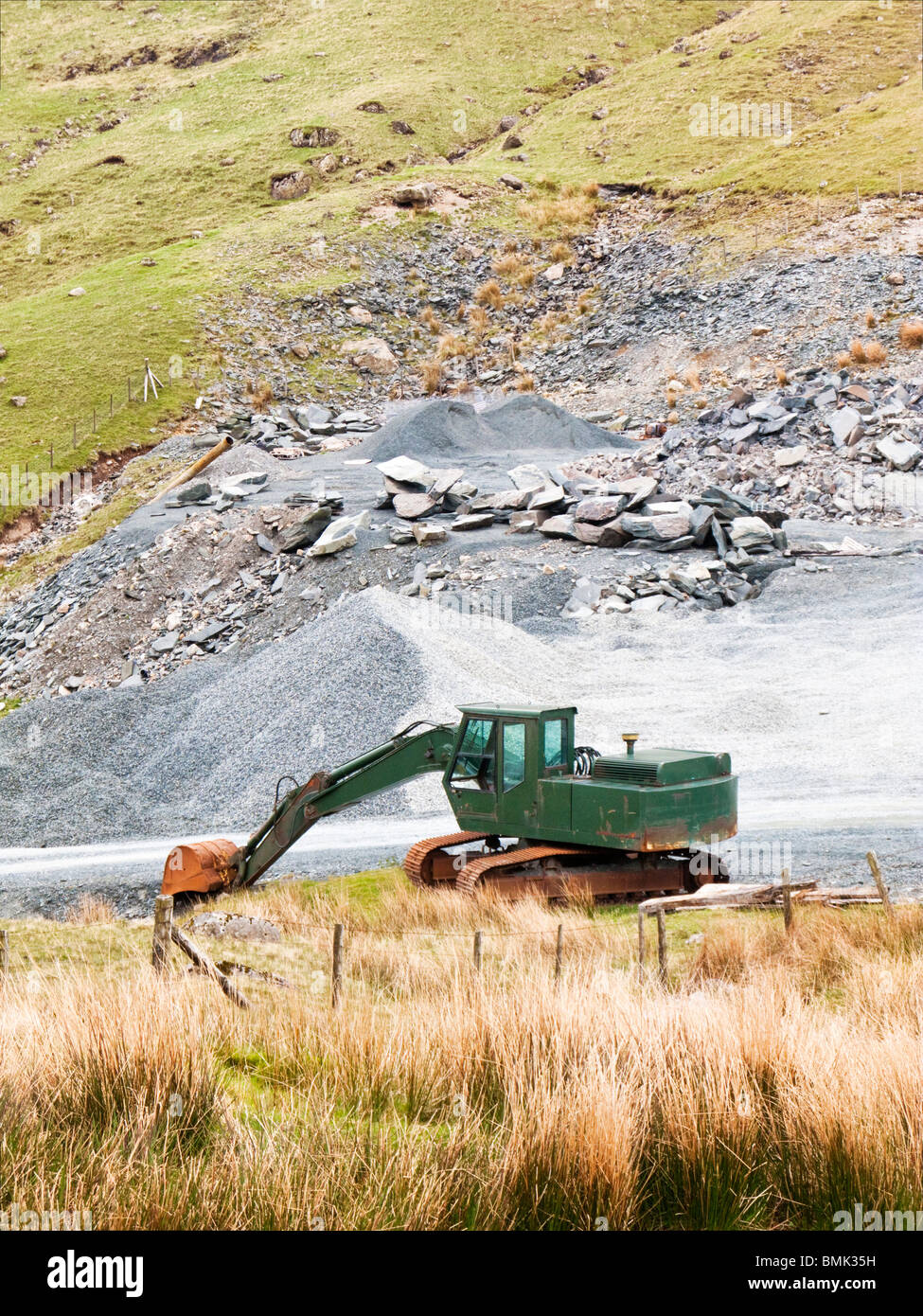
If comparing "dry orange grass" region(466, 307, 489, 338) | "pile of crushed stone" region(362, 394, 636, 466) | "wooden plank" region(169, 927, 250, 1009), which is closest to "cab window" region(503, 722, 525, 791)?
"wooden plank" region(169, 927, 250, 1009)

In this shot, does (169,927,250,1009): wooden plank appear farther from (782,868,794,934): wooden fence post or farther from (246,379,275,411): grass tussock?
(246,379,275,411): grass tussock

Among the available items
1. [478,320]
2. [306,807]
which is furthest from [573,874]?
[478,320]

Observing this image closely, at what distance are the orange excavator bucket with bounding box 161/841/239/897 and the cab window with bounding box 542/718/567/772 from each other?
358 cm

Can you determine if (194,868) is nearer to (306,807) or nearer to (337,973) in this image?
(306,807)

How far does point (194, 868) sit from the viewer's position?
40.2 feet

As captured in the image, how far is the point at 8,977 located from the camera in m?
7.12

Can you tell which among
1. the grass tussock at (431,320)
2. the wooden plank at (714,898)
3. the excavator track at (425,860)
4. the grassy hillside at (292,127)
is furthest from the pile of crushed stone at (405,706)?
the grass tussock at (431,320)

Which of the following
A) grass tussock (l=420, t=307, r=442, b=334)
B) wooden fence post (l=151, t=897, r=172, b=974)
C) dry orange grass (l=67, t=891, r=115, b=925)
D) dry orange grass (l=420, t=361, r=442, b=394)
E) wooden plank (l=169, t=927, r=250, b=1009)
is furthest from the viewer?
grass tussock (l=420, t=307, r=442, b=334)

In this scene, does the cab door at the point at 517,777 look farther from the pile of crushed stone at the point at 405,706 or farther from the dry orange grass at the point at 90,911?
the pile of crushed stone at the point at 405,706

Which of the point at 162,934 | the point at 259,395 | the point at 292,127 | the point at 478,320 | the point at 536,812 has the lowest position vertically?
the point at 259,395

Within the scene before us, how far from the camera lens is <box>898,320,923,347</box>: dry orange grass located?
35.3 m

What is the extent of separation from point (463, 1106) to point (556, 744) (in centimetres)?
711

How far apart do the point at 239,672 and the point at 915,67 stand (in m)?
58.6
